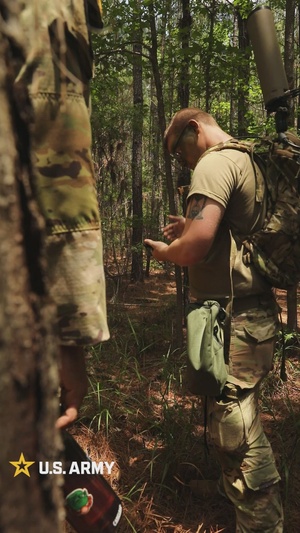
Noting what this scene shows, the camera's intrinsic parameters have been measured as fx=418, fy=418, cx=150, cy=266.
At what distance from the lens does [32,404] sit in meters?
0.66

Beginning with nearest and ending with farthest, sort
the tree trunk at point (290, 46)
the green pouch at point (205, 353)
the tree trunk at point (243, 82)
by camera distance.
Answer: the green pouch at point (205, 353)
the tree trunk at point (243, 82)
the tree trunk at point (290, 46)

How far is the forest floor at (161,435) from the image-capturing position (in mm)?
2453

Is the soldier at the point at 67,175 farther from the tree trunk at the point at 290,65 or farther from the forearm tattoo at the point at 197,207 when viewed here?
the tree trunk at the point at 290,65

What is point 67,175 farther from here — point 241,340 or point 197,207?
point 241,340

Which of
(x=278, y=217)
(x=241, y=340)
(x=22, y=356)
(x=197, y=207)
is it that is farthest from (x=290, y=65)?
(x=22, y=356)

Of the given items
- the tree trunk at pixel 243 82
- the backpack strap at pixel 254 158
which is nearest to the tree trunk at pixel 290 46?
the tree trunk at pixel 243 82

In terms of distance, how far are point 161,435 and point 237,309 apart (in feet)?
4.27

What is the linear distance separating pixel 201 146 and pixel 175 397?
2116mm

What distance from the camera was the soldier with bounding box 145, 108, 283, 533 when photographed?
80.7 inches

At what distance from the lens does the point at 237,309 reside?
2.24m

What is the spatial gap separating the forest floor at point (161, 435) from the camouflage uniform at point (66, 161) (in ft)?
5.72

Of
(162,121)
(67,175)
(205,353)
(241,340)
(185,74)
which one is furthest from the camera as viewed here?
(185,74)

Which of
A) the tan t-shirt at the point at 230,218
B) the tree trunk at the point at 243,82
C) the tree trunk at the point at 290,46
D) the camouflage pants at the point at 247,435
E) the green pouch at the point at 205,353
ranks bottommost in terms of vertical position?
the camouflage pants at the point at 247,435

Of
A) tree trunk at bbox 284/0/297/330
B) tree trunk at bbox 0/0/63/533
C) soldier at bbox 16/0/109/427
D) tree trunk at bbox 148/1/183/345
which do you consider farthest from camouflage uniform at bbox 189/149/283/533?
tree trunk at bbox 284/0/297/330
